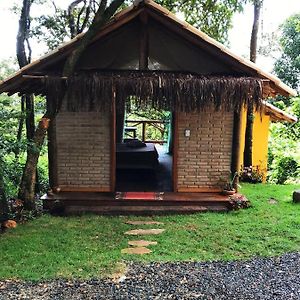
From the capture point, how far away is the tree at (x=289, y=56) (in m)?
17.9

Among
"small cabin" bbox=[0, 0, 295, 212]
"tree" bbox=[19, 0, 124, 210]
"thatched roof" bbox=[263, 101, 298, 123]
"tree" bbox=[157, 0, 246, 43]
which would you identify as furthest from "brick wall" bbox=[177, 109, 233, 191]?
"tree" bbox=[157, 0, 246, 43]

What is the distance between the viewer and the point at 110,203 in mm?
7480

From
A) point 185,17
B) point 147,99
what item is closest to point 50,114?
point 147,99

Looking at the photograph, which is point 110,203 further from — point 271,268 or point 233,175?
point 271,268

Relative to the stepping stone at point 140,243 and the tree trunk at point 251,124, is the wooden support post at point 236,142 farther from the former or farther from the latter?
the stepping stone at point 140,243

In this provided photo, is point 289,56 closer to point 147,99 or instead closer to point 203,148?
point 203,148

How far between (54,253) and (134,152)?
486 cm

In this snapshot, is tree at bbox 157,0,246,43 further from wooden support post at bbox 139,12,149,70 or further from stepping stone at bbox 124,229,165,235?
stepping stone at bbox 124,229,165,235

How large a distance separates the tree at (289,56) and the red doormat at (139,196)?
43.3 feet

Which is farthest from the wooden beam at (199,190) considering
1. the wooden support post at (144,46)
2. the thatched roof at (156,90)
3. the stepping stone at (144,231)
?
the wooden support post at (144,46)

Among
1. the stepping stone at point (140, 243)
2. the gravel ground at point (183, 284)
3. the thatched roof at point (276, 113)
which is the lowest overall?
the gravel ground at point (183, 284)

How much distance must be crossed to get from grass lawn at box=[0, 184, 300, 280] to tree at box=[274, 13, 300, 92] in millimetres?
12477

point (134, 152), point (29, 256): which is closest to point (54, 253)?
point (29, 256)

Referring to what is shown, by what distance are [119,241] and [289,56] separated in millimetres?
15947
